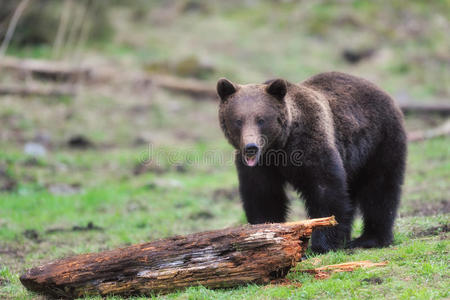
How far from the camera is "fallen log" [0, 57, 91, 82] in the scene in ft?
64.1

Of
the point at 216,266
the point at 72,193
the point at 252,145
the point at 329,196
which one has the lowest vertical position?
the point at 72,193

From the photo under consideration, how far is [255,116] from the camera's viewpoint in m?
6.43

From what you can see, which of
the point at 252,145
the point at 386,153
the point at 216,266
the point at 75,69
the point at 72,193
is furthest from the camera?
the point at 75,69

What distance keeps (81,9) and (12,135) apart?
842 centimetres

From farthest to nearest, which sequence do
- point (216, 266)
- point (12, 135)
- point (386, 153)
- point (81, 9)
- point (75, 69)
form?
1. point (81, 9)
2. point (75, 69)
3. point (12, 135)
4. point (386, 153)
5. point (216, 266)

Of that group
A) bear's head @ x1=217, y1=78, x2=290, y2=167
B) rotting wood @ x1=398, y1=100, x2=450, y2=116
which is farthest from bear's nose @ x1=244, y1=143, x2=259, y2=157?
rotting wood @ x1=398, y1=100, x2=450, y2=116

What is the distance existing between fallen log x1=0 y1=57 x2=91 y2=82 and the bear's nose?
1462cm

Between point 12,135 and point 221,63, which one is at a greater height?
point 221,63

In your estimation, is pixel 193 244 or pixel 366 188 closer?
pixel 193 244

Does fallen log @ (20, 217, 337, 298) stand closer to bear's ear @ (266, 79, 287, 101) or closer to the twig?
bear's ear @ (266, 79, 287, 101)

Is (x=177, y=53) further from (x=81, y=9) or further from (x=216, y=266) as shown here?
(x=216, y=266)

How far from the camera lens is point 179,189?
43.1 feet

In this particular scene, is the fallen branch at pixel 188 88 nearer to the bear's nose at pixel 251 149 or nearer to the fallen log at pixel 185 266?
the bear's nose at pixel 251 149

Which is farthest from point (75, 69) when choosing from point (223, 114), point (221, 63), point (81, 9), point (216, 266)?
point (216, 266)
